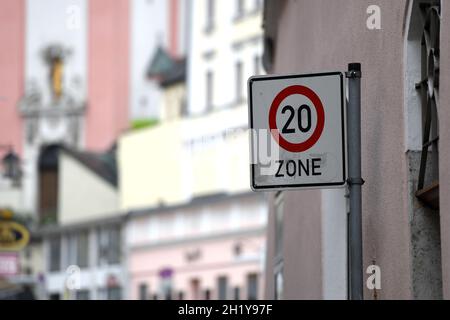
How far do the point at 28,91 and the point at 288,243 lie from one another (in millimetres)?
57572

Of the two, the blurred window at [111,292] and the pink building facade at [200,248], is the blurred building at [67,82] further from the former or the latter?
the pink building facade at [200,248]

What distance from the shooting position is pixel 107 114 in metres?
71.4

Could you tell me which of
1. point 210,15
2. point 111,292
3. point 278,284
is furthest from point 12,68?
point 278,284

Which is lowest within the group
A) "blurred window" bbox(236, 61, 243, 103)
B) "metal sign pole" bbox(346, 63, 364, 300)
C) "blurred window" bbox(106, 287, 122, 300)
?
"metal sign pole" bbox(346, 63, 364, 300)

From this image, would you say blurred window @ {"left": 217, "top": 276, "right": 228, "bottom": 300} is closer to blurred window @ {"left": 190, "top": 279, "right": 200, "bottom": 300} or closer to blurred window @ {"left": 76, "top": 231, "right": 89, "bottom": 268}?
blurred window @ {"left": 190, "top": 279, "right": 200, "bottom": 300}

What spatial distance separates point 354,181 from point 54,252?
5965 centimetres

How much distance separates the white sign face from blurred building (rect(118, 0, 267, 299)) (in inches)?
1775

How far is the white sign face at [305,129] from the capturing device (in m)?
8.11

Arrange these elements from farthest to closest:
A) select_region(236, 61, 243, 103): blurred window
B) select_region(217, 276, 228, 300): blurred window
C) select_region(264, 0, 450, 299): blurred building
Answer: select_region(236, 61, 243, 103): blurred window → select_region(217, 276, 228, 300): blurred window → select_region(264, 0, 450, 299): blurred building

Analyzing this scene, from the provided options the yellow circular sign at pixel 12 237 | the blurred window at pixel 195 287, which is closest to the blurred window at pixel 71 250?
the blurred window at pixel 195 287

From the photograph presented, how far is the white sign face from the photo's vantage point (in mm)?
8109

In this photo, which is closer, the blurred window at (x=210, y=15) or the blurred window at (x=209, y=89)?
the blurred window at (x=209, y=89)

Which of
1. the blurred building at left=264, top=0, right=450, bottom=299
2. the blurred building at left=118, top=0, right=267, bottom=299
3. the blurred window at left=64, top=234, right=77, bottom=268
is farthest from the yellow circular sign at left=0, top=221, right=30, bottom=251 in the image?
the blurred window at left=64, top=234, right=77, bottom=268

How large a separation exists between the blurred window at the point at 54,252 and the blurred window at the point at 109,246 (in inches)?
126
